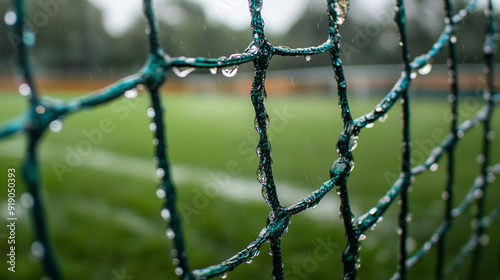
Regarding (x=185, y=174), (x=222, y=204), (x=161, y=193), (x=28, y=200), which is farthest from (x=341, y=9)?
(x=185, y=174)

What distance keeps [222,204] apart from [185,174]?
967 mm

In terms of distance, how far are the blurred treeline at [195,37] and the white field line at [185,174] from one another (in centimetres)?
1527

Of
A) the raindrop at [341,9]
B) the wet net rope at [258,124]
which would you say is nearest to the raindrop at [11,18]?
the wet net rope at [258,124]

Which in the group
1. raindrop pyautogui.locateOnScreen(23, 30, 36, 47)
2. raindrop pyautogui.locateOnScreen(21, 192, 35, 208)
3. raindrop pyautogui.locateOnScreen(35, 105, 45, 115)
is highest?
raindrop pyautogui.locateOnScreen(23, 30, 36, 47)

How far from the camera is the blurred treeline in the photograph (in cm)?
1800

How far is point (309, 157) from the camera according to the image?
3951 millimetres

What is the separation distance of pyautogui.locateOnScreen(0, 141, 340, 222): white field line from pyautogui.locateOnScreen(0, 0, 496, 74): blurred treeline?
15.3 meters

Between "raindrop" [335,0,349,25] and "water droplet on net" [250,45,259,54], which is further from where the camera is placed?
"raindrop" [335,0,349,25]

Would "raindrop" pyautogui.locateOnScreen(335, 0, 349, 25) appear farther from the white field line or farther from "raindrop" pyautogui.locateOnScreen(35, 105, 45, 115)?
the white field line

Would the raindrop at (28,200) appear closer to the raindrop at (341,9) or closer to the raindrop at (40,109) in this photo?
the raindrop at (40,109)

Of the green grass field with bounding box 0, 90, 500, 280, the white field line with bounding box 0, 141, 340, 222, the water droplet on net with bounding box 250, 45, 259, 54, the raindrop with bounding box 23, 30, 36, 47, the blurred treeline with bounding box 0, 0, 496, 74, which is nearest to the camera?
the raindrop with bounding box 23, 30, 36, 47

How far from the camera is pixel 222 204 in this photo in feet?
8.55

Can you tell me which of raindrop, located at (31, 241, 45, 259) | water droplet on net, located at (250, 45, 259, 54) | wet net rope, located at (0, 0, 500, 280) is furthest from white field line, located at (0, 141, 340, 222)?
raindrop, located at (31, 241, 45, 259)

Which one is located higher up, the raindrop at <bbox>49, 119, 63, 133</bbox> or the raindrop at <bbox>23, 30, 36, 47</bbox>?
the raindrop at <bbox>23, 30, 36, 47</bbox>
